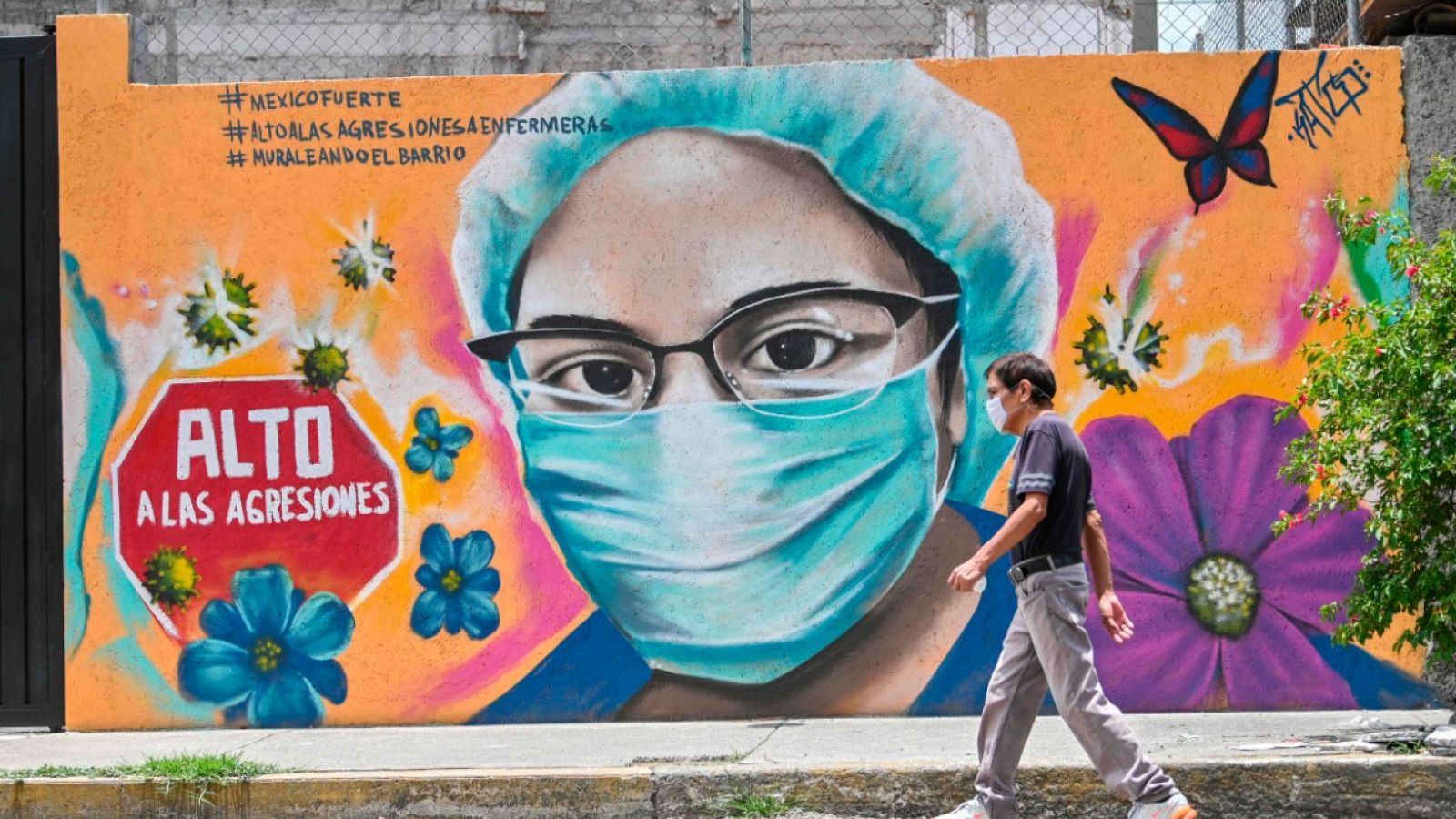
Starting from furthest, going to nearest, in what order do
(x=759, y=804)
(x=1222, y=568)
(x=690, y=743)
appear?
(x=1222, y=568) → (x=690, y=743) → (x=759, y=804)

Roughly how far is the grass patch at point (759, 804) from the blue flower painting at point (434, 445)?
231cm

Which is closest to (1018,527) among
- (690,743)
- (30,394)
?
(690,743)

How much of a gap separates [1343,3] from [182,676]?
6.53 m

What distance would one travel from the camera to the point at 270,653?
24.6ft

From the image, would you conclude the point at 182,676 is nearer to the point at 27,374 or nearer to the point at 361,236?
the point at 27,374

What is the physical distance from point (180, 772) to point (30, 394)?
236cm

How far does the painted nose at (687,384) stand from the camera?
7367 millimetres

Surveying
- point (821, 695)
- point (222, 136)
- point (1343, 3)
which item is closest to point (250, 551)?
point (222, 136)

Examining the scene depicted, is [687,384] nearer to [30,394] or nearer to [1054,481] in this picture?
[1054,481]

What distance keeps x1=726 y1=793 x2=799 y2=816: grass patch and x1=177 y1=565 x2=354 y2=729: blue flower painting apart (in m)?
2.36

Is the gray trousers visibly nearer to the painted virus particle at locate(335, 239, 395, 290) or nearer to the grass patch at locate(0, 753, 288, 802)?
the grass patch at locate(0, 753, 288, 802)

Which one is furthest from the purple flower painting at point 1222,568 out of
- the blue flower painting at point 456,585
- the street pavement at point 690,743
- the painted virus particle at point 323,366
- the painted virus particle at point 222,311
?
the painted virus particle at point 222,311

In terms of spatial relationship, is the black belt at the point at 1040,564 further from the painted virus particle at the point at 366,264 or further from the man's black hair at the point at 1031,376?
the painted virus particle at the point at 366,264

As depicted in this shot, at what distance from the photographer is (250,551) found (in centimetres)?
755
